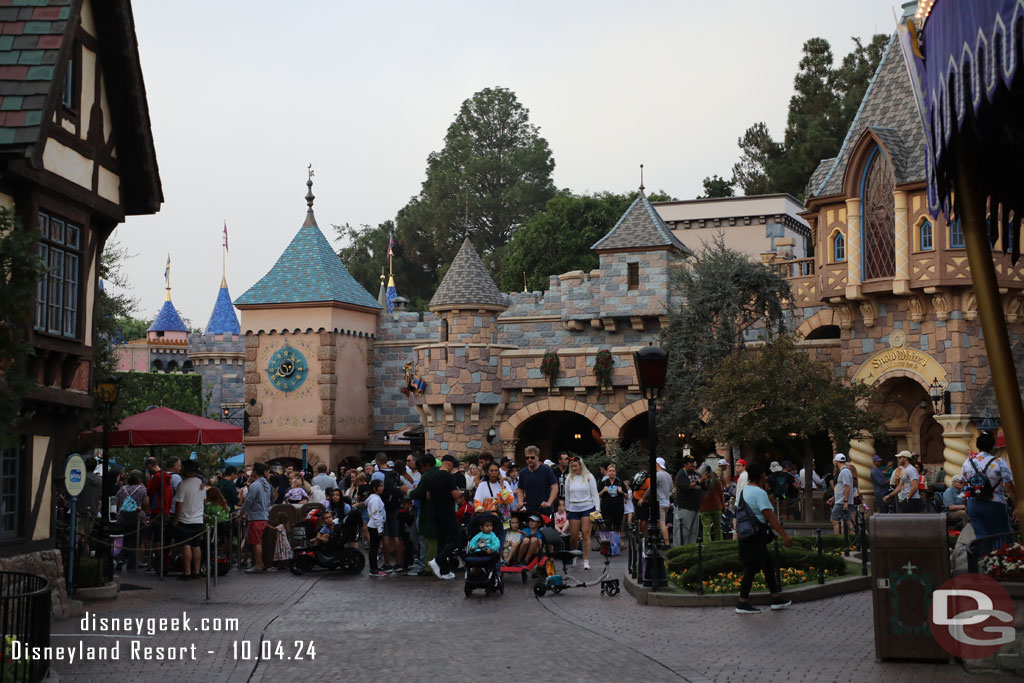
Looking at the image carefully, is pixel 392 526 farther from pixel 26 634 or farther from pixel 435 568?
pixel 26 634

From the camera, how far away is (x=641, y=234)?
3866 centimetres

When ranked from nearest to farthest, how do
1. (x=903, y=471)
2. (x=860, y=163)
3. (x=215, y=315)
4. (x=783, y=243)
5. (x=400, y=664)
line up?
(x=400, y=664), (x=903, y=471), (x=860, y=163), (x=783, y=243), (x=215, y=315)

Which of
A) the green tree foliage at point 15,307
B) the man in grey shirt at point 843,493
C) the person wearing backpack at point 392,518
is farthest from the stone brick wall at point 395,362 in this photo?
the green tree foliage at point 15,307

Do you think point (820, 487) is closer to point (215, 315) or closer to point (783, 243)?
point (783, 243)

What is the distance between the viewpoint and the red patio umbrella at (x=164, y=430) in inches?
775

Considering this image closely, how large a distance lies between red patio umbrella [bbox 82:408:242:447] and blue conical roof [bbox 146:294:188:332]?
4742 centimetres

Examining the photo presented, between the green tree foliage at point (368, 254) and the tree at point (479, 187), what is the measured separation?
1738 millimetres

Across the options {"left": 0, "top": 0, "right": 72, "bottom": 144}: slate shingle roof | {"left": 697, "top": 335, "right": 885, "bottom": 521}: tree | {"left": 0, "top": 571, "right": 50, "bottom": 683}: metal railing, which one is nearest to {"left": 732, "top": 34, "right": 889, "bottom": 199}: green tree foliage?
{"left": 697, "top": 335, "right": 885, "bottom": 521}: tree

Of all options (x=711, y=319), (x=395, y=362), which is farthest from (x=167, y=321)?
(x=711, y=319)

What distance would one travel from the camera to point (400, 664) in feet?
36.0

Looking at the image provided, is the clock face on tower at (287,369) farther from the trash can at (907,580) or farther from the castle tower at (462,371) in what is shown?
the trash can at (907,580)

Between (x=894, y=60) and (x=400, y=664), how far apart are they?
87.2ft

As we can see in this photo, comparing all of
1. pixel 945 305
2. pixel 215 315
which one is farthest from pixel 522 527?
pixel 215 315

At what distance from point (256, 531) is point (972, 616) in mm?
13493
